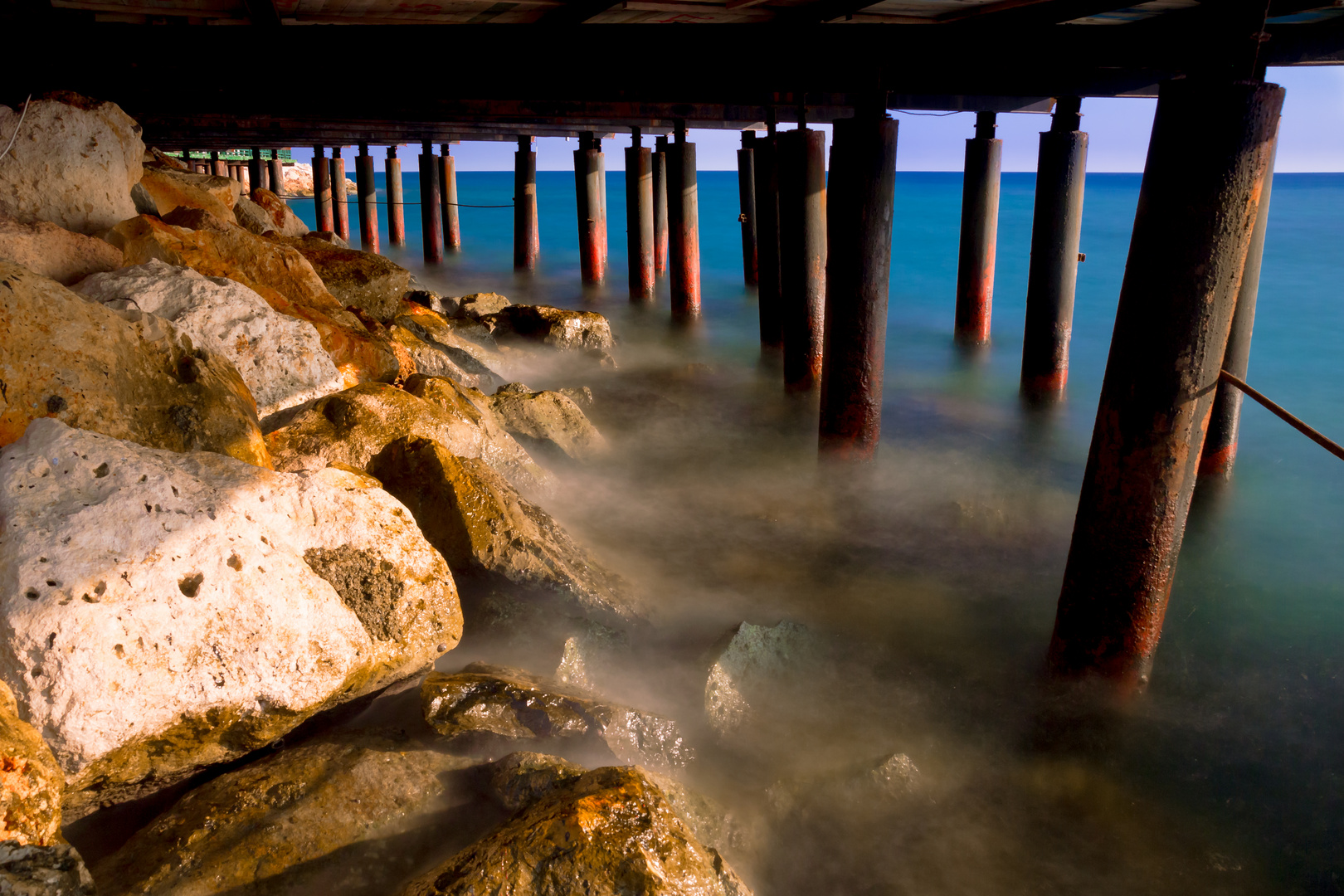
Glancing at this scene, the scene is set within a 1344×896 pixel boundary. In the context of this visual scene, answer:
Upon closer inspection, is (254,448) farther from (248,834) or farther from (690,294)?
(690,294)

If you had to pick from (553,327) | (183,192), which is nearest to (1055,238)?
(553,327)

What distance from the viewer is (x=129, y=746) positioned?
2256 millimetres

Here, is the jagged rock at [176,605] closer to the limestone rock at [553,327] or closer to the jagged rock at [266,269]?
the jagged rock at [266,269]

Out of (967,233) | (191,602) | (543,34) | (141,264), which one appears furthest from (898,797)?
(967,233)

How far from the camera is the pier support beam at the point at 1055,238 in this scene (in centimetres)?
727

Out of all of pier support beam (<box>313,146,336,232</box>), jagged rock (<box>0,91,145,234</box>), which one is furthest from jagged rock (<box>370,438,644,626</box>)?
pier support beam (<box>313,146,336,232</box>)

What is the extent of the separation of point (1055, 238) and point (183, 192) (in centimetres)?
747

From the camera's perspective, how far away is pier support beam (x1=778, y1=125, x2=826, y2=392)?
22.9ft

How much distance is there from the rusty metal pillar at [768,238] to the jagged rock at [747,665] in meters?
5.91

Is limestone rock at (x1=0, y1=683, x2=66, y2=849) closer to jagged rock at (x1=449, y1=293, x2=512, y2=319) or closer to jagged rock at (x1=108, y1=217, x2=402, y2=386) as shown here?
jagged rock at (x1=108, y1=217, x2=402, y2=386)

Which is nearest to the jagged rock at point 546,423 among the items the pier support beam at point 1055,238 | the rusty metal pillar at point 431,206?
the pier support beam at point 1055,238

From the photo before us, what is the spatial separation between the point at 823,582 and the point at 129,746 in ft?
11.9

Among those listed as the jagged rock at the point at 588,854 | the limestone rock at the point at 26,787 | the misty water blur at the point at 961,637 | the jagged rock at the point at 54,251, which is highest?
the jagged rock at the point at 54,251

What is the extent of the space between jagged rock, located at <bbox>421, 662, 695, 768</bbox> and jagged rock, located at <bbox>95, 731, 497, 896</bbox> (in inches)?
5.5
